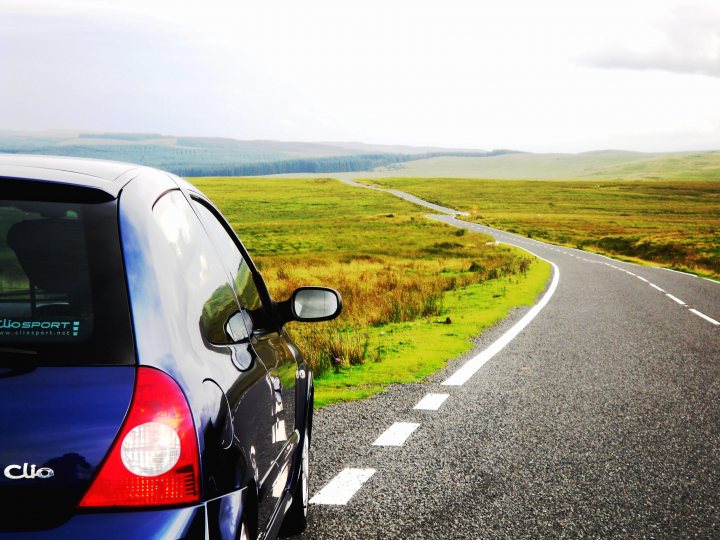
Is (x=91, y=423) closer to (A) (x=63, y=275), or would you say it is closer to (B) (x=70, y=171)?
(A) (x=63, y=275)

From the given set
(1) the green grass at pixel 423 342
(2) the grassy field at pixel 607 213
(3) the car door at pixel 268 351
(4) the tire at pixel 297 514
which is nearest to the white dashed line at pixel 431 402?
(1) the green grass at pixel 423 342

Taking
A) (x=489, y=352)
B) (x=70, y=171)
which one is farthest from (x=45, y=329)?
(x=489, y=352)

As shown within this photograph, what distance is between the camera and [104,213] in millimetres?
2084

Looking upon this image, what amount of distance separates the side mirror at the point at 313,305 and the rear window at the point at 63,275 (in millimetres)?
1579

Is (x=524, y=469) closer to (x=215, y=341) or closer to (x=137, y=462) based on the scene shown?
(x=215, y=341)

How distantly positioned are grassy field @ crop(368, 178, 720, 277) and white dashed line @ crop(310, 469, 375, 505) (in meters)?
29.0

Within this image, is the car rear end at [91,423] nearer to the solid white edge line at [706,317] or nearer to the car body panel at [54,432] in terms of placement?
the car body panel at [54,432]

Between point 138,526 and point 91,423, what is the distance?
0.26 m

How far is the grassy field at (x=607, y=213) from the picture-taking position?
48.0 m

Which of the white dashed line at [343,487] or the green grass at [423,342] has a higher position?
the white dashed line at [343,487]

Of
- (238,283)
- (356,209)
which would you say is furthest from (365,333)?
(356,209)

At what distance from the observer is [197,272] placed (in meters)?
2.47

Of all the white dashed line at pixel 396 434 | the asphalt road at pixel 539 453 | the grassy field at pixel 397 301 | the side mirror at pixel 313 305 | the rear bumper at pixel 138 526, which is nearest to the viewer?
the rear bumper at pixel 138 526

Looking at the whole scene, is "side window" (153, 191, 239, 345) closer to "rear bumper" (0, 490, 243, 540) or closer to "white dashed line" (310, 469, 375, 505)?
"rear bumper" (0, 490, 243, 540)
